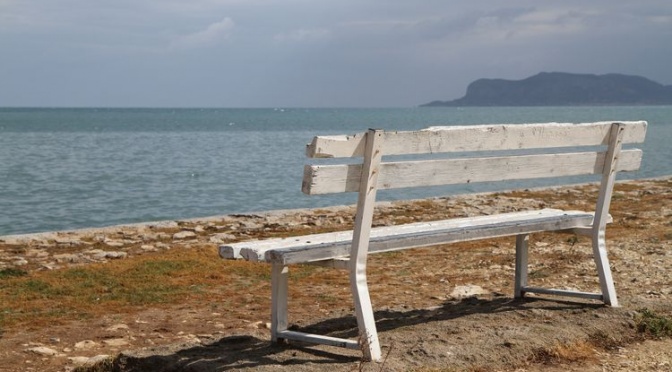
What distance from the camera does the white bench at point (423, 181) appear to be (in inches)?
212

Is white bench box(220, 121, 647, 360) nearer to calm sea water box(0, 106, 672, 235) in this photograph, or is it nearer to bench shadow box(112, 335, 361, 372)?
bench shadow box(112, 335, 361, 372)

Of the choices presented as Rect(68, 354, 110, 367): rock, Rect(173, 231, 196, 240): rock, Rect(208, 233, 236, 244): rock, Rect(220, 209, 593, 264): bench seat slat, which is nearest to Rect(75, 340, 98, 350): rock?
Rect(68, 354, 110, 367): rock

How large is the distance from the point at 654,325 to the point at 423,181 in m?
2.01

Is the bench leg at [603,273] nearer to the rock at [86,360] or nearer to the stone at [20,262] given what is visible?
the rock at [86,360]

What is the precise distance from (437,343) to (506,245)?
527cm

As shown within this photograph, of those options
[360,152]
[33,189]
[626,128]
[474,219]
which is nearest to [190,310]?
[474,219]

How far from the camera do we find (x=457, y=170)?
5918 millimetres

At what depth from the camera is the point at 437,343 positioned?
5863 mm

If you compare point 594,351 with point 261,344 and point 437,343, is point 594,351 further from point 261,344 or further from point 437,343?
point 261,344

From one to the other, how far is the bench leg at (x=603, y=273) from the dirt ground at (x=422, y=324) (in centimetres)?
9

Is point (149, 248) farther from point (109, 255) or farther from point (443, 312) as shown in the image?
point (443, 312)

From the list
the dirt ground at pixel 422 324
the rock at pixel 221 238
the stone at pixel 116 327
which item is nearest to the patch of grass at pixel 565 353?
the dirt ground at pixel 422 324

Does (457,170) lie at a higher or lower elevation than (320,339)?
higher

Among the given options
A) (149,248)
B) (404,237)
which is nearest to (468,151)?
(404,237)
